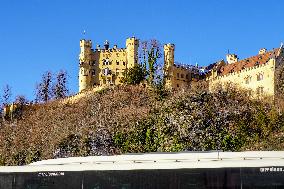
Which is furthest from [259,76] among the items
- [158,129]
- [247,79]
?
[158,129]

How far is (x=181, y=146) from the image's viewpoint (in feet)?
135

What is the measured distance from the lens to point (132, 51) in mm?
75688

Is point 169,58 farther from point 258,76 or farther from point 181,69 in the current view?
point 258,76

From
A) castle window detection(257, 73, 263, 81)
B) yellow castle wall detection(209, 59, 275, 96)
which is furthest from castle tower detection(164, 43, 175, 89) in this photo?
castle window detection(257, 73, 263, 81)

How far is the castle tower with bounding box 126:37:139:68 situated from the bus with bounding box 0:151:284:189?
5588cm

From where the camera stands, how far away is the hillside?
139 feet

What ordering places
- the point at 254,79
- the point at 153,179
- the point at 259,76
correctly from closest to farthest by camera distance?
the point at 153,179 < the point at 259,76 < the point at 254,79

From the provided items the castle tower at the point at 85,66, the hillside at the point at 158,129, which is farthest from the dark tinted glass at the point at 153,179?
the castle tower at the point at 85,66

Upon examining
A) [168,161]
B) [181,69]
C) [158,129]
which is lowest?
[168,161]

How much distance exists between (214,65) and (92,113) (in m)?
24.4

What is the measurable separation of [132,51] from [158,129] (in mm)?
32405

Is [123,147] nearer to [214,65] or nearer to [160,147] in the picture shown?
[160,147]

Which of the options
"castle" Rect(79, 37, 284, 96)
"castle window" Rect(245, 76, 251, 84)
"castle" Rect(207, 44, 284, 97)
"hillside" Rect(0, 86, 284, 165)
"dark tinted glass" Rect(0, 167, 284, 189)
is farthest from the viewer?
"castle window" Rect(245, 76, 251, 84)

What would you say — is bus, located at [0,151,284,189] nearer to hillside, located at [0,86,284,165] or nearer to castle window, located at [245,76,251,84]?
hillside, located at [0,86,284,165]
